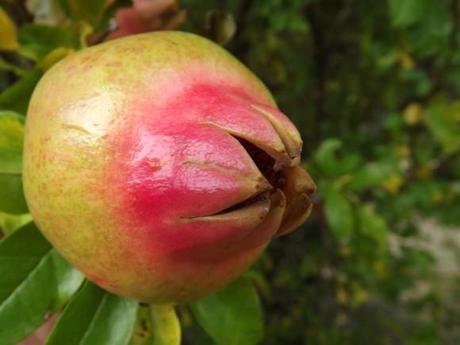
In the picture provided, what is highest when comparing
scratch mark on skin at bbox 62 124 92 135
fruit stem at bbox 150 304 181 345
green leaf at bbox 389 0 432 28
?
scratch mark on skin at bbox 62 124 92 135

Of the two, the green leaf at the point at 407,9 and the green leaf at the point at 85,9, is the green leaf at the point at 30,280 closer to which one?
the green leaf at the point at 85,9

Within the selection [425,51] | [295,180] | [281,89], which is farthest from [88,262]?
[281,89]

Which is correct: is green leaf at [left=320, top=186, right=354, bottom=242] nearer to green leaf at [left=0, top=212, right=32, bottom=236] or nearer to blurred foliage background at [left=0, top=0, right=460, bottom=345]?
blurred foliage background at [left=0, top=0, right=460, bottom=345]

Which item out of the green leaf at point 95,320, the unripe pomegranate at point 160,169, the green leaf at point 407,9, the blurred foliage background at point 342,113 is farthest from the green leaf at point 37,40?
the green leaf at point 407,9

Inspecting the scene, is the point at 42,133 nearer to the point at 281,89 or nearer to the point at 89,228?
the point at 89,228

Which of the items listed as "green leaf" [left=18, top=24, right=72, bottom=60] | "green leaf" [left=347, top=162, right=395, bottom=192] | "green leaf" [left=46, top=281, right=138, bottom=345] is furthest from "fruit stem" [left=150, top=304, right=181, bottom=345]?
"green leaf" [left=347, top=162, right=395, bottom=192]

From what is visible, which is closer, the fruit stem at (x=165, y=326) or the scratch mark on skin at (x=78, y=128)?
the scratch mark on skin at (x=78, y=128)

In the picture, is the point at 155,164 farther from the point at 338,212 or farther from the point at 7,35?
the point at 338,212
